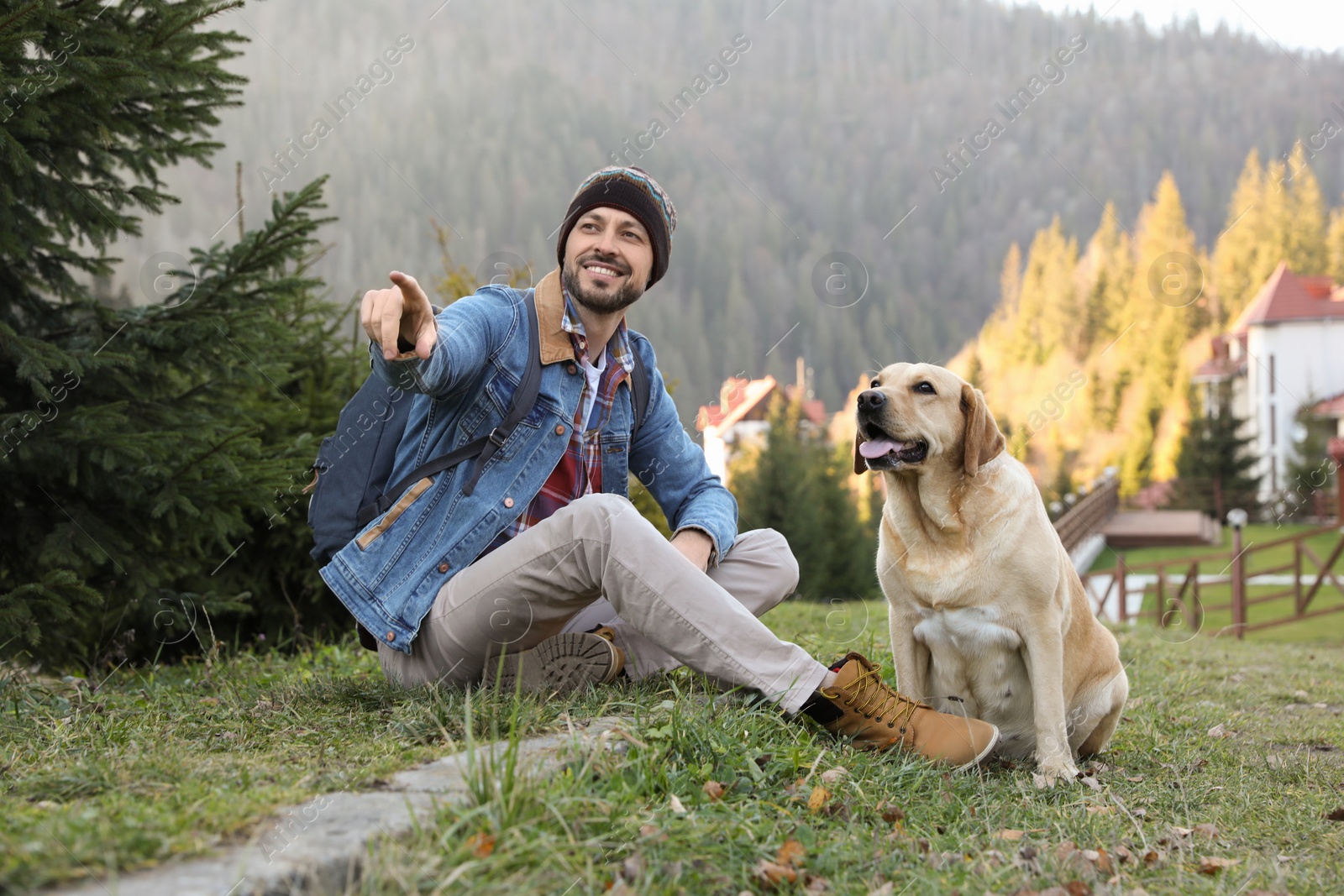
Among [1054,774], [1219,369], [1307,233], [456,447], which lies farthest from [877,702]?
[1307,233]

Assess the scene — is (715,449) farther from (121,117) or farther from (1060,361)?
(1060,361)

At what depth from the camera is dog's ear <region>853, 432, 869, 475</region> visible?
354 centimetres

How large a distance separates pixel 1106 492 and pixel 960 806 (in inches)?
1531

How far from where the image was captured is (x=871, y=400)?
341 centimetres

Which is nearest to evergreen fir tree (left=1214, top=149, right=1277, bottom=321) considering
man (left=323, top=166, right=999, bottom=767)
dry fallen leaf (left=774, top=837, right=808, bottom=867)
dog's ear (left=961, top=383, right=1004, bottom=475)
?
dog's ear (left=961, top=383, right=1004, bottom=475)

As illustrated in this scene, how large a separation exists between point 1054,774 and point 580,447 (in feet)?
6.29

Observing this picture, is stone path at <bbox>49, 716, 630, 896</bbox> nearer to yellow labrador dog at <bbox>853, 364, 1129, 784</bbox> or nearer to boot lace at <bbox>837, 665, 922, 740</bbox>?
boot lace at <bbox>837, 665, 922, 740</bbox>

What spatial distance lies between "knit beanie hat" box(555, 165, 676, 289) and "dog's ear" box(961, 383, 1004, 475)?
1.20m

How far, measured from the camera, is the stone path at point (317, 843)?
1738 mm

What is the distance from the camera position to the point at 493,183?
89.2m

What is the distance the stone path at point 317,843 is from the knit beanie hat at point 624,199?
1938 mm

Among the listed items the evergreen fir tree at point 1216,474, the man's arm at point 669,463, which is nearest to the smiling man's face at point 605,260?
the man's arm at point 669,463

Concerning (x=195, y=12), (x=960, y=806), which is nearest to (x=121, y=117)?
(x=195, y=12)

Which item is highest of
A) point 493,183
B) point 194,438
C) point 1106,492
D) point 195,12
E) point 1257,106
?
point 1257,106
